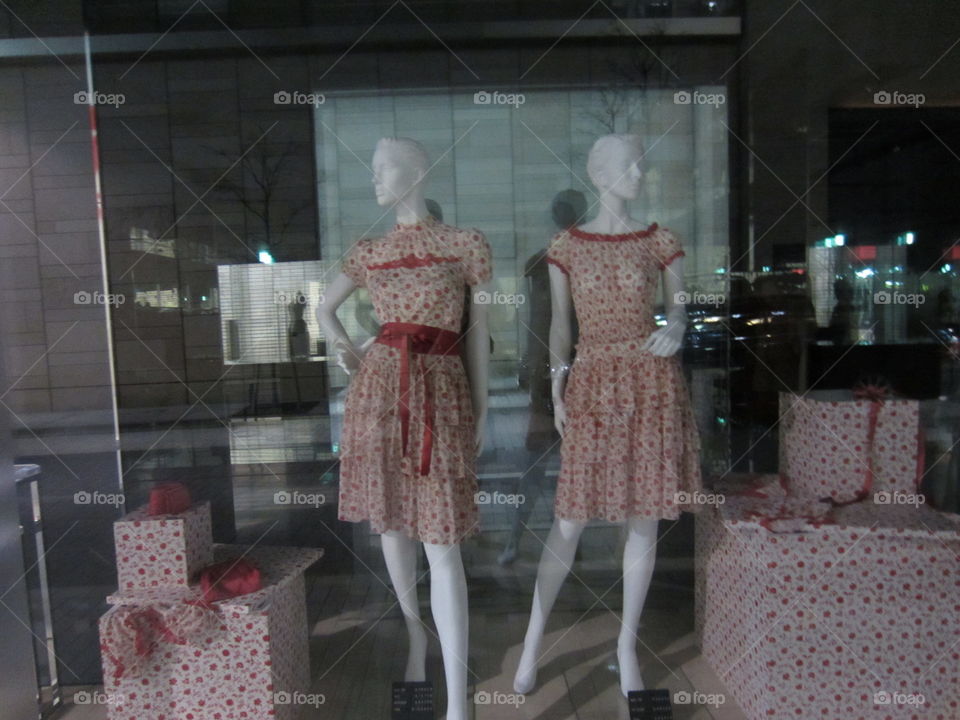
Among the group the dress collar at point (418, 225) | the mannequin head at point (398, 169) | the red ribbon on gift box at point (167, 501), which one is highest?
the mannequin head at point (398, 169)

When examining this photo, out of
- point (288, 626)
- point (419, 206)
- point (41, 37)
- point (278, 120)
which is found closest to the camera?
point (419, 206)

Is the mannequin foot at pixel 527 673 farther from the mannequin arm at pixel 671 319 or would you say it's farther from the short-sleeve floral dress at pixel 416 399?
the mannequin arm at pixel 671 319

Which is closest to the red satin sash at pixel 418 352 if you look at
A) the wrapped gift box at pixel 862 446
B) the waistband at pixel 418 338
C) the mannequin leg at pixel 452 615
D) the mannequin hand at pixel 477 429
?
the waistband at pixel 418 338

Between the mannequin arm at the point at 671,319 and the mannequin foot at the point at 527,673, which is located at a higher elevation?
the mannequin arm at the point at 671,319

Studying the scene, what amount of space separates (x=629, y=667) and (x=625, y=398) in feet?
2.71

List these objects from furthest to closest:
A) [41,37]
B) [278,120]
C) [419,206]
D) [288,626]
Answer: [278,120]
[41,37]
[288,626]
[419,206]

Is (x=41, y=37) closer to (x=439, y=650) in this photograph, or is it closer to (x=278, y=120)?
(x=278, y=120)

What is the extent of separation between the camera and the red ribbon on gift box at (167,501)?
2045 mm

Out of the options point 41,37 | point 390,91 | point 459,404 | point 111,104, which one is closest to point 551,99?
point 390,91

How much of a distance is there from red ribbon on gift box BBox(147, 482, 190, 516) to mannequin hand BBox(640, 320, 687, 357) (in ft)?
4.50

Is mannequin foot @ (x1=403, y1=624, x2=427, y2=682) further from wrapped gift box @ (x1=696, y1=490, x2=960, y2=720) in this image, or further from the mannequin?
wrapped gift box @ (x1=696, y1=490, x2=960, y2=720)

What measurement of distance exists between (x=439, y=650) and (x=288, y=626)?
59cm

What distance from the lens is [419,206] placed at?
1.92 metres

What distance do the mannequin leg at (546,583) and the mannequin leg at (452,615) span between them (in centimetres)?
29
